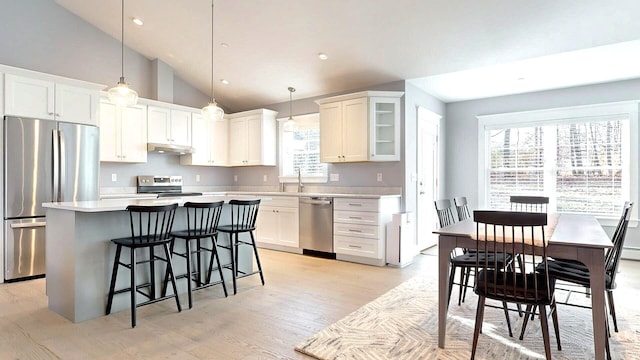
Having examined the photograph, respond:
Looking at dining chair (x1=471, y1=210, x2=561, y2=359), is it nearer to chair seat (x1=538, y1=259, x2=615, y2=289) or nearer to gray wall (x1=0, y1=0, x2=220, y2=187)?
chair seat (x1=538, y1=259, x2=615, y2=289)

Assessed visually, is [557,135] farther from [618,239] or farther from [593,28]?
[618,239]

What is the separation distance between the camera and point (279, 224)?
559 centimetres

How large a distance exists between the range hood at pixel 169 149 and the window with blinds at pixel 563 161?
16.1 ft

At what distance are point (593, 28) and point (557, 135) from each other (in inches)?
87.4

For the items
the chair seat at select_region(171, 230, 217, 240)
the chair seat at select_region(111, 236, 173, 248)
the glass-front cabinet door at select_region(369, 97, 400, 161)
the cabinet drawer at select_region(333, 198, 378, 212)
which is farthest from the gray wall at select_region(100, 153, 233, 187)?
the glass-front cabinet door at select_region(369, 97, 400, 161)

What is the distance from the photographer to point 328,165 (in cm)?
582

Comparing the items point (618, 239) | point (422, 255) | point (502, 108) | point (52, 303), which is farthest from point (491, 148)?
point (52, 303)

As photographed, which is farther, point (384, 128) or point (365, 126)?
point (384, 128)

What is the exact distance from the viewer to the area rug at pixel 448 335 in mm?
2330

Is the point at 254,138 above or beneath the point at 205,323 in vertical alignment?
above

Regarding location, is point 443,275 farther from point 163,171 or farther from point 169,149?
point 163,171

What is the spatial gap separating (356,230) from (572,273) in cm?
266

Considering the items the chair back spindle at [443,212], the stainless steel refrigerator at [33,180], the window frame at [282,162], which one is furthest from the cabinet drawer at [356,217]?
the stainless steel refrigerator at [33,180]

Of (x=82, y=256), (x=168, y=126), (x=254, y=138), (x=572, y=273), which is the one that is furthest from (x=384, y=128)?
(x=82, y=256)
